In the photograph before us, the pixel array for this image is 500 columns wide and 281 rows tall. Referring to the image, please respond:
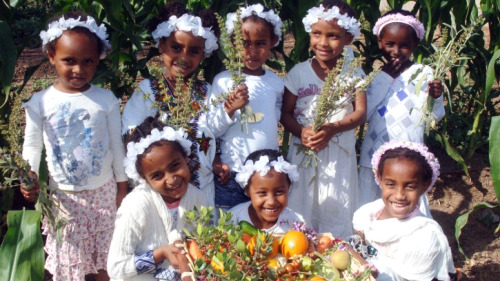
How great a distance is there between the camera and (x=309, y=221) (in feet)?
11.0

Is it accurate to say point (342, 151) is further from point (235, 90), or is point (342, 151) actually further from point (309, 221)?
point (235, 90)

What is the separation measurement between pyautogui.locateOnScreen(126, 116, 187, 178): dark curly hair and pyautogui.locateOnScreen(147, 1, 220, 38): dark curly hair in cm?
67

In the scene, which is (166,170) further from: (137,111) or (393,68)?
(393,68)

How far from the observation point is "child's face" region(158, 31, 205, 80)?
2.89 metres

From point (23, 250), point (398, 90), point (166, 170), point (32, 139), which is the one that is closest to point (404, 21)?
point (398, 90)

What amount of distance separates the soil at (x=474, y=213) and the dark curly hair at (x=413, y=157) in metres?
1.30

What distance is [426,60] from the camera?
358 cm

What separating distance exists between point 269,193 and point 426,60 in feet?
4.99

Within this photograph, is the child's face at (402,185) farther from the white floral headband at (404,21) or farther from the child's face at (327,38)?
the white floral headband at (404,21)

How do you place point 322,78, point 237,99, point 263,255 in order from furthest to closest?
point 322,78 < point 237,99 < point 263,255

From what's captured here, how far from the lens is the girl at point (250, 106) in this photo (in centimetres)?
296

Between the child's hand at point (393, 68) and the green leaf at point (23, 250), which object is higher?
the child's hand at point (393, 68)

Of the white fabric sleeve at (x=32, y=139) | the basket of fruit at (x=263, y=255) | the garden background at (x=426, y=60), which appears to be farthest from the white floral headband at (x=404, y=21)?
the white fabric sleeve at (x=32, y=139)

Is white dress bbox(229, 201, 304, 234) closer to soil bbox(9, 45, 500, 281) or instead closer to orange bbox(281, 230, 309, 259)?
orange bbox(281, 230, 309, 259)
